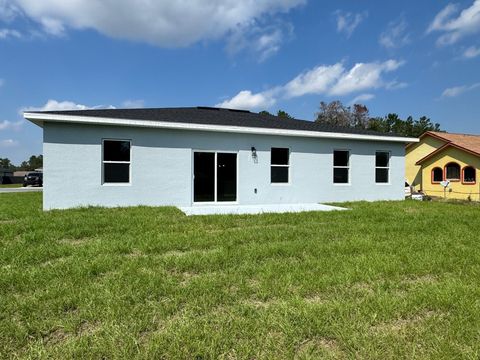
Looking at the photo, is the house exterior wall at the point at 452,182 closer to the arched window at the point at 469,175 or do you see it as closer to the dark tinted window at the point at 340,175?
the arched window at the point at 469,175

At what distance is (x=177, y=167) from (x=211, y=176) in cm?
135

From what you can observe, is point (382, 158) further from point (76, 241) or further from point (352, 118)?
point (352, 118)

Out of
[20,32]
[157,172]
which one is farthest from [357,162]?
[20,32]

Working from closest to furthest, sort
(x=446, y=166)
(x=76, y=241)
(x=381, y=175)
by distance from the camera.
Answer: (x=76, y=241), (x=381, y=175), (x=446, y=166)

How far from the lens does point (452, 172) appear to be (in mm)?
21359

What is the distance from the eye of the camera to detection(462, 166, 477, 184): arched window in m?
19.8

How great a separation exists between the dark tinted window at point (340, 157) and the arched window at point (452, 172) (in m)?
12.6

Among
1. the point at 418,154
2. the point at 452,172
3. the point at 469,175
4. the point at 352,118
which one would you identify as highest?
the point at 352,118

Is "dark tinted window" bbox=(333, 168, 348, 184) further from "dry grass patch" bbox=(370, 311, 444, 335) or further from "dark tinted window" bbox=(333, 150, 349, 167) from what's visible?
"dry grass patch" bbox=(370, 311, 444, 335)

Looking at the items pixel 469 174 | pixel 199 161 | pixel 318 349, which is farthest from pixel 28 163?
pixel 318 349

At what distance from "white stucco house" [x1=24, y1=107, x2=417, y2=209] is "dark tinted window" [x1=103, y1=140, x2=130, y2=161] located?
1.3 inches

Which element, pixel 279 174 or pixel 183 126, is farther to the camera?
pixel 279 174

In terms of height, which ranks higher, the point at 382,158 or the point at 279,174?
the point at 382,158

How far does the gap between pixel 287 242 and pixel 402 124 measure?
44.1 meters
